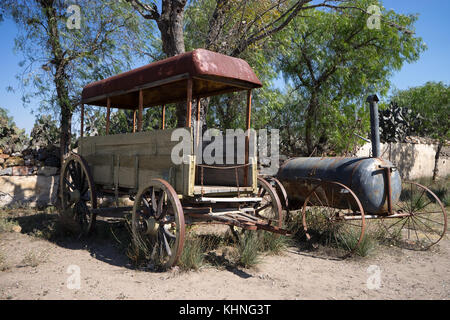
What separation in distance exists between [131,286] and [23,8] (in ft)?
25.3

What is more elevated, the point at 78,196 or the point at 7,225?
the point at 78,196

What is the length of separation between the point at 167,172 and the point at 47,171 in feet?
17.5

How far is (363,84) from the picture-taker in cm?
1175

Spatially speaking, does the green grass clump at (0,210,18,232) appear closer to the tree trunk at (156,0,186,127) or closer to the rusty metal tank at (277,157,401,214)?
the tree trunk at (156,0,186,127)

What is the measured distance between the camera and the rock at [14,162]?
27.6ft

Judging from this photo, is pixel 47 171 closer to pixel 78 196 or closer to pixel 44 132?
pixel 44 132

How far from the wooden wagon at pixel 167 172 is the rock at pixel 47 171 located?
2.33 m

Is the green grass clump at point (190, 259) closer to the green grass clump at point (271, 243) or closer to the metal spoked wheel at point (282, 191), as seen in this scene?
the green grass clump at point (271, 243)

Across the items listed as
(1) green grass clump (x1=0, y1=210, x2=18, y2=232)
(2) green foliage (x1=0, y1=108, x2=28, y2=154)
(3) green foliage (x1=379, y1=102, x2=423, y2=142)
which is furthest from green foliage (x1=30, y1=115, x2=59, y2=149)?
(3) green foliage (x1=379, y1=102, x2=423, y2=142)

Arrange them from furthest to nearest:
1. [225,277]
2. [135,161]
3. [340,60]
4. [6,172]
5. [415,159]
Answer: [415,159] → [340,60] → [6,172] → [135,161] → [225,277]

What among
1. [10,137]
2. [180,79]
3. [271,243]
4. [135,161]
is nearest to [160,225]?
[135,161]

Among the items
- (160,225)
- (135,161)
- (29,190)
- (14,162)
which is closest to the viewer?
(160,225)

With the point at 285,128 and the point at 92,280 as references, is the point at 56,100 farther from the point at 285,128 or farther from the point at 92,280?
the point at 285,128

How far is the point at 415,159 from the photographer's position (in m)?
16.3
